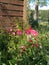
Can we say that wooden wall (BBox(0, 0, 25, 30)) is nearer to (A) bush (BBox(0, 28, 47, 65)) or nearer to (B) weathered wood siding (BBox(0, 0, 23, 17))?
(B) weathered wood siding (BBox(0, 0, 23, 17))

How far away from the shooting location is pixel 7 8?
5129mm

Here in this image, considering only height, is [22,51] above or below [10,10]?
below

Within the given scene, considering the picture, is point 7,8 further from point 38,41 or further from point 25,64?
point 25,64

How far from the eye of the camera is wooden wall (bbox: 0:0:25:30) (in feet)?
16.4

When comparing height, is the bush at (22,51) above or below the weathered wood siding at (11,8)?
below

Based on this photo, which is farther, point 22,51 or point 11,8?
point 11,8

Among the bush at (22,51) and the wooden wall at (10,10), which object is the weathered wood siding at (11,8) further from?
the bush at (22,51)

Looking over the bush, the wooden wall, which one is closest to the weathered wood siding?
the wooden wall

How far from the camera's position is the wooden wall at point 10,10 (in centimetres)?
500

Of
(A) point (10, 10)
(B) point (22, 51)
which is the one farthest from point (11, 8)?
(B) point (22, 51)

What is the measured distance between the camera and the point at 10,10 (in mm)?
5207

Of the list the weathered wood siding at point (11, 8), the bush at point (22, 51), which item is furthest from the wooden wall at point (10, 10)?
the bush at point (22, 51)

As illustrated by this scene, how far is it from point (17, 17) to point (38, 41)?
72.0 inches

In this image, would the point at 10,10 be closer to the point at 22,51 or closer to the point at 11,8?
the point at 11,8
